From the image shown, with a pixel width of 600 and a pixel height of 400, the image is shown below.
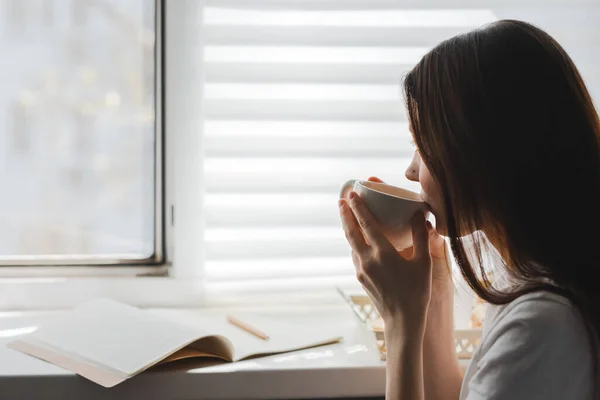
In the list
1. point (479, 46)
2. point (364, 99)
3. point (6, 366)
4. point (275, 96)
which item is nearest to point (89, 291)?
point (6, 366)

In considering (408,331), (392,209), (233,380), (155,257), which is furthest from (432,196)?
(155,257)

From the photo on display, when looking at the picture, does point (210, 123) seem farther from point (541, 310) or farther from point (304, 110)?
point (541, 310)

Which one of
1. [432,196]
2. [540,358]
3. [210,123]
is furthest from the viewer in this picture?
[210,123]

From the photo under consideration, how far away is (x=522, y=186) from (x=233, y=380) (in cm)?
47

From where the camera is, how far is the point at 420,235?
0.87 metres

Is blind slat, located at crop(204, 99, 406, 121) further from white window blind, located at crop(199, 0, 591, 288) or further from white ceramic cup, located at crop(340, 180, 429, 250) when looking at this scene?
white ceramic cup, located at crop(340, 180, 429, 250)

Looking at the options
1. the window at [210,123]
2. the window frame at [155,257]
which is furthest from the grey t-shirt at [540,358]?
the window frame at [155,257]

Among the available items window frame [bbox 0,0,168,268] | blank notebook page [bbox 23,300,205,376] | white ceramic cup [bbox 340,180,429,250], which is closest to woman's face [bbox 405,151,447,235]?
white ceramic cup [bbox 340,180,429,250]

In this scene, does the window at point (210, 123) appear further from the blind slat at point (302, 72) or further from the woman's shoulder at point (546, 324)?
the woman's shoulder at point (546, 324)

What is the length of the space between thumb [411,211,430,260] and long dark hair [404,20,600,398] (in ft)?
0.28

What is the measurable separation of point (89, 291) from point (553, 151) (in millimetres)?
875

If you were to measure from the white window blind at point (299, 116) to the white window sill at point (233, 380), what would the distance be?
0.28 metres

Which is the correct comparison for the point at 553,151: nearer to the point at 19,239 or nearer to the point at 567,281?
the point at 567,281

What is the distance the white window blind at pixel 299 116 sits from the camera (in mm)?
1227
